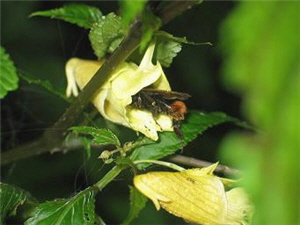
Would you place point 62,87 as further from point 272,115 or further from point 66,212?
point 272,115

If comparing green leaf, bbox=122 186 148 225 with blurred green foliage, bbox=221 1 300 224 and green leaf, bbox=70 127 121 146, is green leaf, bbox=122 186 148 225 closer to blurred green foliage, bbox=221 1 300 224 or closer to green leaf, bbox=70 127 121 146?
green leaf, bbox=70 127 121 146

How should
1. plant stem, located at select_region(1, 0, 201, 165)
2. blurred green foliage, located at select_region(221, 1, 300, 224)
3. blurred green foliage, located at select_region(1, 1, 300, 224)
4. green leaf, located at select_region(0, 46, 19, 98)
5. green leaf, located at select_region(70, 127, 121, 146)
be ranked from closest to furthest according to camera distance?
blurred green foliage, located at select_region(221, 1, 300, 224)
plant stem, located at select_region(1, 0, 201, 165)
green leaf, located at select_region(70, 127, 121, 146)
green leaf, located at select_region(0, 46, 19, 98)
blurred green foliage, located at select_region(1, 1, 300, 224)

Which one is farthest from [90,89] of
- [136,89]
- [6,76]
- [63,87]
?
[63,87]

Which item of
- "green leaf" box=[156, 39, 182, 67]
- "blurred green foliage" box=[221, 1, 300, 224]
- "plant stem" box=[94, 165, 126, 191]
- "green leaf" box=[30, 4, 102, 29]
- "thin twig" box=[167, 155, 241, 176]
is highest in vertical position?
"blurred green foliage" box=[221, 1, 300, 224]

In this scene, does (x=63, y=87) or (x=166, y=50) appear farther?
(x=63, y=87)

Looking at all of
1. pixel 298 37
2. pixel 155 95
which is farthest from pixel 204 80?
pixel 298 37

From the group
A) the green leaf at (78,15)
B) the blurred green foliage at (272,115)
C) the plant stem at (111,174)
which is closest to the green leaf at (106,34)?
the green leaf at (78,15)

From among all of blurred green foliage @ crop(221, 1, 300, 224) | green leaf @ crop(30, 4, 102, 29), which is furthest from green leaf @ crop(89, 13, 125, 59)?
blurred green foliage @ crop(221, 1, 300, 224)
